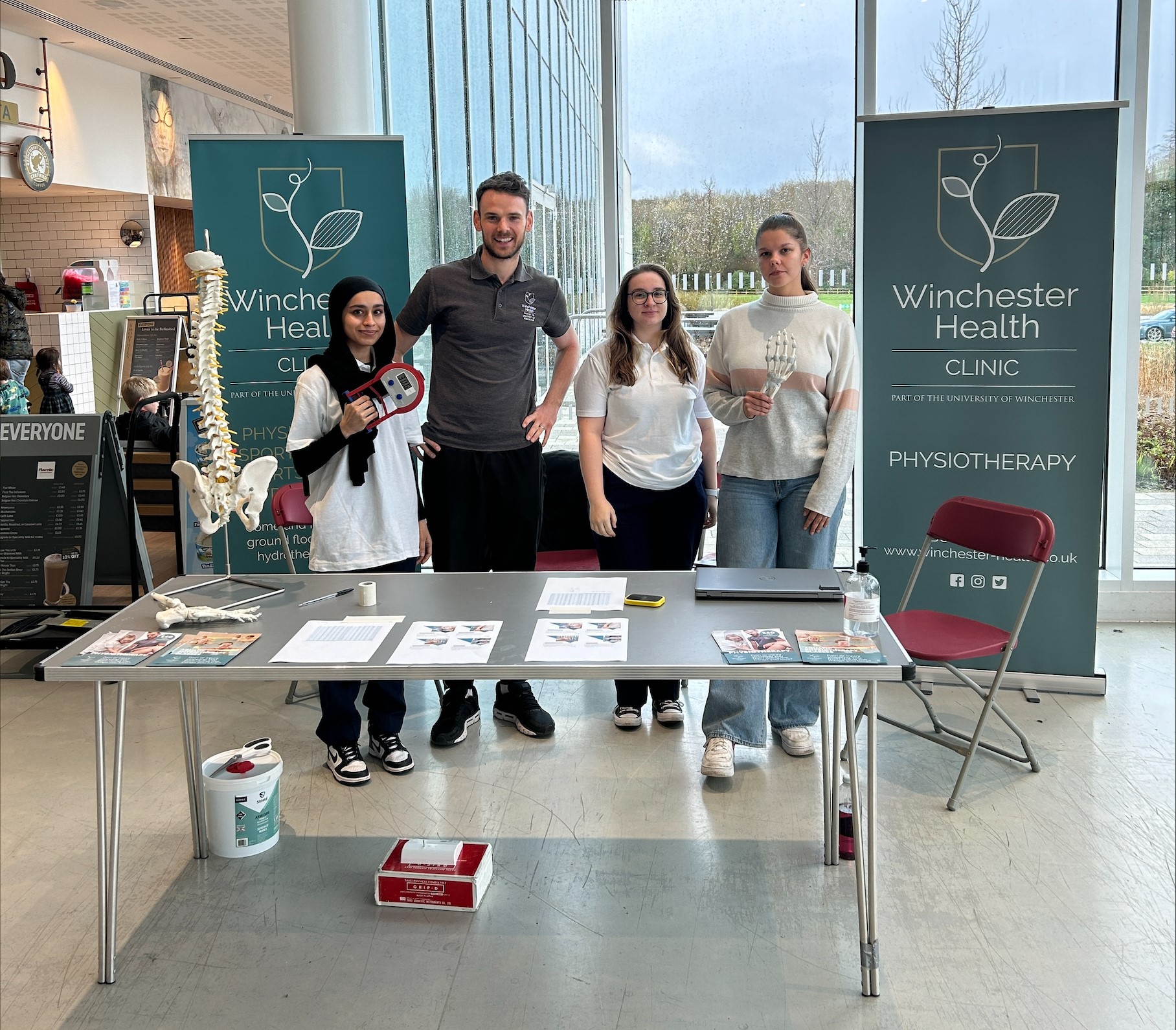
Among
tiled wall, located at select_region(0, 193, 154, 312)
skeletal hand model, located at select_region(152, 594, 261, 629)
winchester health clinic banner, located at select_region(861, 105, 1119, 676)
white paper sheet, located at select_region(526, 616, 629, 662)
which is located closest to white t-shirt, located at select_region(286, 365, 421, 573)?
skeletal hand model, located at select_region(152, 594, 261, 629)

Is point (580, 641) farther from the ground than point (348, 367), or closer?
closer

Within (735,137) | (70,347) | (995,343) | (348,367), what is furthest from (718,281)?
(70,347)

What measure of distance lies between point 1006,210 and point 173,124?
39.1ft

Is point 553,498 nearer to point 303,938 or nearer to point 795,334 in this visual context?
point 795,334

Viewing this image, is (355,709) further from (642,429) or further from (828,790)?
(828,790)

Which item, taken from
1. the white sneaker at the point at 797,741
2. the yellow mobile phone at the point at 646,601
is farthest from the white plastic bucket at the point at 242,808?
the white sneaker at the point at 797,741

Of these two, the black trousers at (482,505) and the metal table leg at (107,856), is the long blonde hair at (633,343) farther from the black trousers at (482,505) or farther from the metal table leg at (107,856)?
the metal table leg at (107,856)

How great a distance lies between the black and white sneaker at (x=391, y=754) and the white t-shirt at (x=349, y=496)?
69 cm

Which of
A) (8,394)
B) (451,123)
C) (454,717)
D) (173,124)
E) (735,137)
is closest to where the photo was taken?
(454,717)

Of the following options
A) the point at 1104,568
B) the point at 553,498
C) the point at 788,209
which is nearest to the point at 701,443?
the point at 553,498

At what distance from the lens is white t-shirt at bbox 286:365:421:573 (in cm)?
338

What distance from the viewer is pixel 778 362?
11.4 ft

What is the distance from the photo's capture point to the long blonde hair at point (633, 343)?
3822 mm

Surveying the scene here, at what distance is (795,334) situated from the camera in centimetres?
361
